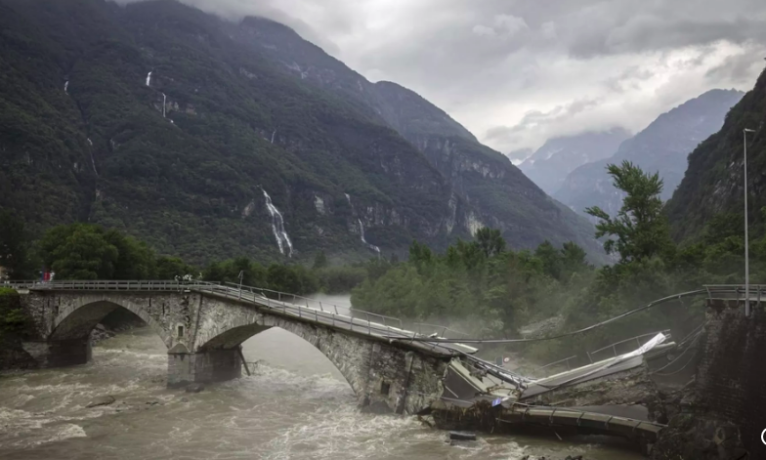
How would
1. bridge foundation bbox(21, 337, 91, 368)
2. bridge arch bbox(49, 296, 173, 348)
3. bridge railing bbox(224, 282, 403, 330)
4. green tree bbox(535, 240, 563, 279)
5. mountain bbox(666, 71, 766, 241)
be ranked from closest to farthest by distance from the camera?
bridge railing bbox(224, 282, 403, 330) → bridge arch bbox(49, 296, 173, 348) → bridge foundation bbox(21, 337, 91, 368) → mountain bbox(666, 71, 766, 241) → green tree bbox(535, 240, 563, 279)

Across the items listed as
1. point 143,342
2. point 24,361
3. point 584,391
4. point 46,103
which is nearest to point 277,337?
point 143,342

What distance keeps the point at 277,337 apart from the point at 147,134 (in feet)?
511

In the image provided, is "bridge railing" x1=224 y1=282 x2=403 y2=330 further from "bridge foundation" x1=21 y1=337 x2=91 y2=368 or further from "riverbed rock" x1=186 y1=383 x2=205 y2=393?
"bridge foundation" x1=21 y1=337 x2=91 y2=368

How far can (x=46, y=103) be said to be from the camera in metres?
178

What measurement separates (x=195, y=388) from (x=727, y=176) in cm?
7590

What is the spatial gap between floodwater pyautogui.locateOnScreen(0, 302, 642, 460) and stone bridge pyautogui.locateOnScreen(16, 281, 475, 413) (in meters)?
1.51

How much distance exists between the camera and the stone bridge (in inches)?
1093

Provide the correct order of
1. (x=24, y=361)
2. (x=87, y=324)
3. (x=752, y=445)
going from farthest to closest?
(x=87, y=324) < (x=24, y=361) < (x=752, y=445)

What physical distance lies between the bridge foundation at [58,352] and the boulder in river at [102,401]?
48.1 ft

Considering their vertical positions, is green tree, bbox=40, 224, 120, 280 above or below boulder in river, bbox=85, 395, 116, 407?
above

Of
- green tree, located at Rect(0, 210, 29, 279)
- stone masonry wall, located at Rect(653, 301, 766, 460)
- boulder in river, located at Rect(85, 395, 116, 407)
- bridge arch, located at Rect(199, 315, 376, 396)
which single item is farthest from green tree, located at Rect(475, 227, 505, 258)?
stone masonry wall, located at Rect(653, 301, 766, 460)

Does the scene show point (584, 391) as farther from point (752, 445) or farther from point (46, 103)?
point (46, 103)

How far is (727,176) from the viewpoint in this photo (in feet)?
251

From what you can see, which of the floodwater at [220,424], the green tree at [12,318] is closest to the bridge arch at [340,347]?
the floodwater at [220,424]
